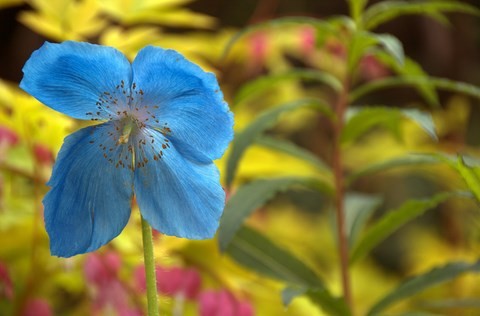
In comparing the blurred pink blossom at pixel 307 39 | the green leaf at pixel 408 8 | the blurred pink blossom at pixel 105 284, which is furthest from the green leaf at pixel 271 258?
the blurred pink blossom at pixel 307 39

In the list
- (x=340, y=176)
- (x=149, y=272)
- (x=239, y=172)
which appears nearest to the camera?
(x=149, y=272)

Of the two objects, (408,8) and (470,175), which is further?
(408,8)

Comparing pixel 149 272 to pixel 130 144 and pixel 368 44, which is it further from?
pixel 368 44

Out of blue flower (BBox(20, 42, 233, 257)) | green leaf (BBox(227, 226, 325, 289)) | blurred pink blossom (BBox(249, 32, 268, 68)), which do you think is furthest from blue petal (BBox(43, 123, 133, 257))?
blurred pink blossom (BBox(249, 32, 268, 68))

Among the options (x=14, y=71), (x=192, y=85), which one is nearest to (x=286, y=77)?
(x=192, y=85)

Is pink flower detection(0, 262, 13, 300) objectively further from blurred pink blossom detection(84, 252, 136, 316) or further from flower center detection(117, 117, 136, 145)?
flower center detection(117, 117, 136, 145)

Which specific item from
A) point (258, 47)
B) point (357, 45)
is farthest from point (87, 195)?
point (258, 47)

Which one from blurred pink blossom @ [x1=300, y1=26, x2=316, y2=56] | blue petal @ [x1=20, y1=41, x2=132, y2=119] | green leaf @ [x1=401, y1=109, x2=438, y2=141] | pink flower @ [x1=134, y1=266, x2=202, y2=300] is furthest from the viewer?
blurred pink blossom @ [x1=300, y1=26, x2=316, y2=56]
